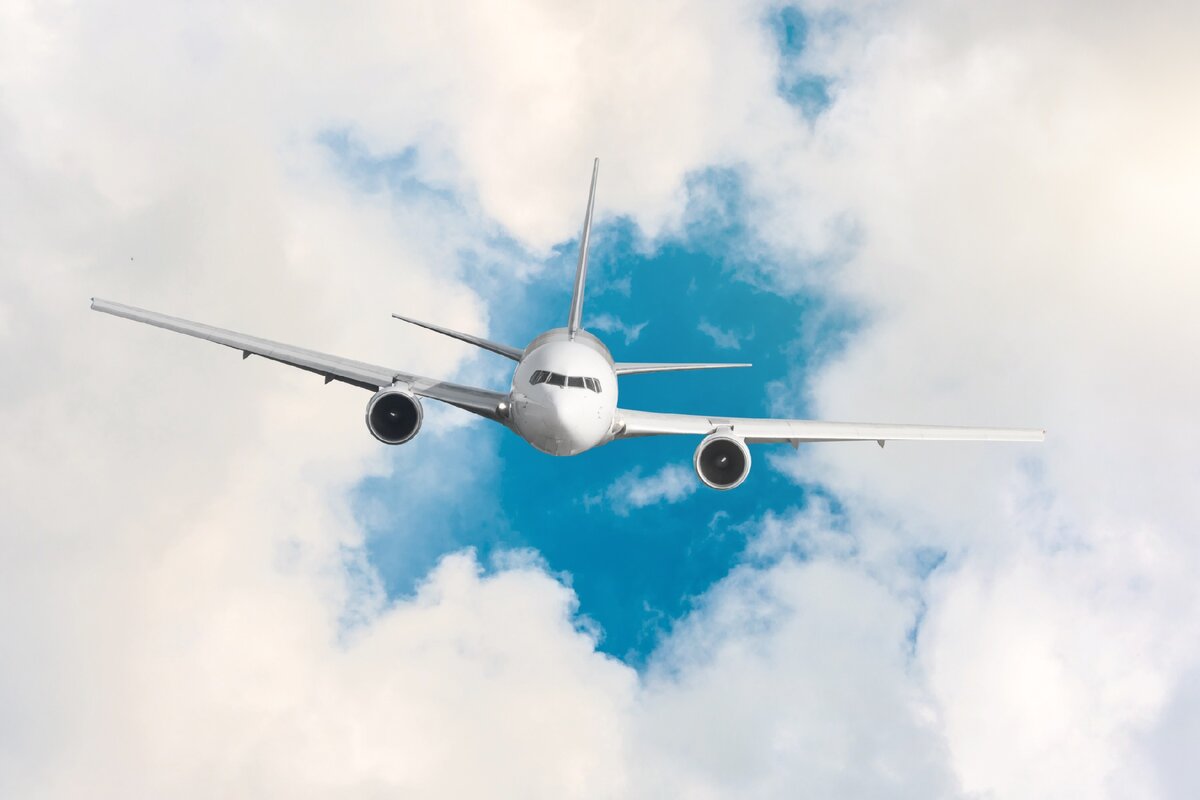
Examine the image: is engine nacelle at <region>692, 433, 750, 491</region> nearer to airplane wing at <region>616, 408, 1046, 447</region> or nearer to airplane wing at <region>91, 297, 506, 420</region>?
airplane wing at <region>616, 408, 1046, 447</region>

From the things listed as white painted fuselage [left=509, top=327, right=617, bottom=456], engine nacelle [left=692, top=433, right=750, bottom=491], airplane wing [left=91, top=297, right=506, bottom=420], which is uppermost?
airplane wing [left=91, top=297, right=506, bottom=420]

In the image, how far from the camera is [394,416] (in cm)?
2769

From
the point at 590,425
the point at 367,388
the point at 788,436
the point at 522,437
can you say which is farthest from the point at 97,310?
the point at 788,436

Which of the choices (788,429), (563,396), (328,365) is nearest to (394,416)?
(328,365)

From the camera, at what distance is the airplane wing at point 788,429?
99.1 ft

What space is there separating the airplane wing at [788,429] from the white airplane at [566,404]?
38mm

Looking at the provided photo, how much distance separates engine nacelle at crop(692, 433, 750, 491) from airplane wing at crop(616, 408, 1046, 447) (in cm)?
91

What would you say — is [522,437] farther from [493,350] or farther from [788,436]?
[788,436]

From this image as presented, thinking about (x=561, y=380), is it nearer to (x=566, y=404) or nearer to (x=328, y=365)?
(x=566, y=404)

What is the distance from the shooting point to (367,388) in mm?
30156

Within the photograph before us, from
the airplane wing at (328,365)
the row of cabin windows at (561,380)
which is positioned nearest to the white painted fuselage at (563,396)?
the row of cabin windows at (561,380)

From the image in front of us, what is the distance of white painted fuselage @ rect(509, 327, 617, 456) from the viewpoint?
2419 centimetres

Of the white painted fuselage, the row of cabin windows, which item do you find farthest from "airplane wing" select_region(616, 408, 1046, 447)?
the row of cabin windows

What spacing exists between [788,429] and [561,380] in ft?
34.4
